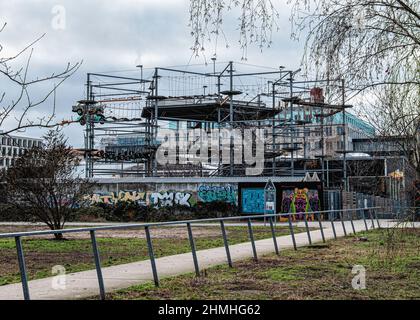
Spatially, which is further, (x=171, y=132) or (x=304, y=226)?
(x=171, y=132)

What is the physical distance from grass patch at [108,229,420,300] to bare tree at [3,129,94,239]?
10567 mm

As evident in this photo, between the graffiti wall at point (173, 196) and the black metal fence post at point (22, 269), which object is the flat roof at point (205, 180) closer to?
the graffiti wall at point (173, 196)

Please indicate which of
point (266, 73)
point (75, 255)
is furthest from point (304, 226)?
point (266, 73)

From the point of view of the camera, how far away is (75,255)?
991 cm

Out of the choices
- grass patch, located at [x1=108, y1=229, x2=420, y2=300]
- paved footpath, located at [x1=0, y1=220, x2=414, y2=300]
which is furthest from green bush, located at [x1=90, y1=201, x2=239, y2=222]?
grass patch, located at [x1=108, y1=229, x2=420, y2=300]

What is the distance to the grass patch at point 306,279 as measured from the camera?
962cm

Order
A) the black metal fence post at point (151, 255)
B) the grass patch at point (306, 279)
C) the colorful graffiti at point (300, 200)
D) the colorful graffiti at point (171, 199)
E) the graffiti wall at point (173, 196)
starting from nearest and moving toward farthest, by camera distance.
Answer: the grass patch at point (306, 279) < the black metal fence post at point (151, 255) < the colorful graffiti at point (300, 200) < the graffiti wall at point (173, 196) < the colorful graffiti at point (171, 199)

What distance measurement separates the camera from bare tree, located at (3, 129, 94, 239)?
23719 millimetres

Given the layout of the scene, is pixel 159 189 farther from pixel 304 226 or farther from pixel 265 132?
pixel 304 226

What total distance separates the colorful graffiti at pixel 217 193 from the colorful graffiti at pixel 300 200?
3366 millimetres

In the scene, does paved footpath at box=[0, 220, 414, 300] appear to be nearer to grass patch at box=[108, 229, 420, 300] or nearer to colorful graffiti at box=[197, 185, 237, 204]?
grass patch at box=[108, 229, 420, 300]

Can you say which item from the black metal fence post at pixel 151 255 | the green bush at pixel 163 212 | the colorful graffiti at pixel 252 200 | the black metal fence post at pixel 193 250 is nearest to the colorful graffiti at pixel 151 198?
the green bush at pixel 163 212
